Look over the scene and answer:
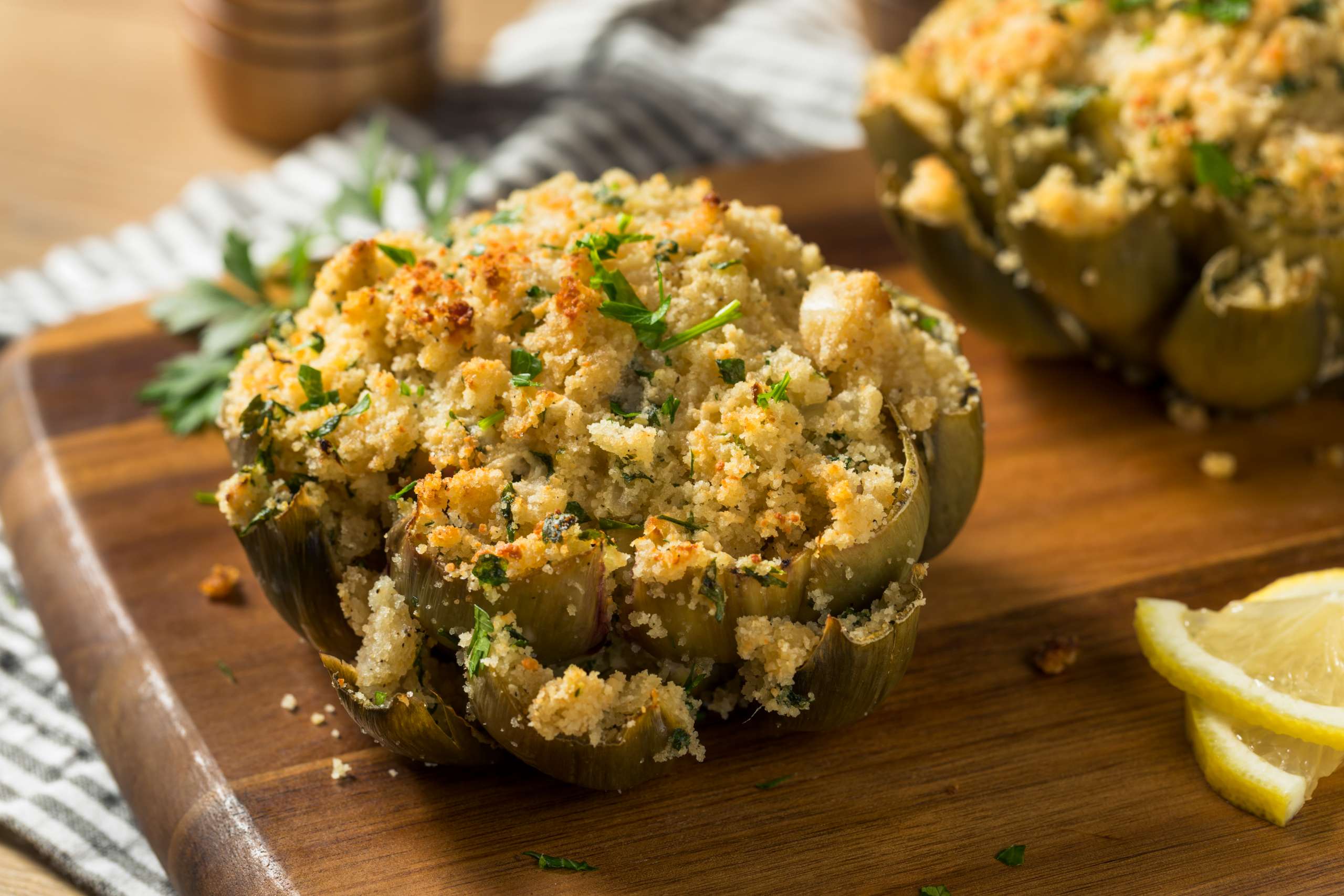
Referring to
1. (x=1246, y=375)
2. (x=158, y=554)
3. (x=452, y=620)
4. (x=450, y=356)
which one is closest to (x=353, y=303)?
(x=450, y=356)

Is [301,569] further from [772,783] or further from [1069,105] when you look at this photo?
[1069,105]

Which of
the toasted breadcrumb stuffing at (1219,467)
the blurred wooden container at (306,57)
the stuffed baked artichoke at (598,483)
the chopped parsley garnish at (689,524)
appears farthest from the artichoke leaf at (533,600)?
the blurred wooden container at (306,57)

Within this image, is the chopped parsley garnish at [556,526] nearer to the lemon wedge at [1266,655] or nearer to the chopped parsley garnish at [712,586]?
the chopped parsley garnish at [712,586]

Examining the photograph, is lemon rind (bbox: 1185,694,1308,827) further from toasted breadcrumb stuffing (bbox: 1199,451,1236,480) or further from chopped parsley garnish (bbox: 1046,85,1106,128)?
chopped parsley garnish (bbox: 1046,85,1106,128)

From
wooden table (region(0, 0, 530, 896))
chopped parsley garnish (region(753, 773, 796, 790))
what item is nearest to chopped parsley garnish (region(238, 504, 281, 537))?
A: chopped parsley garnish (region(753, 773, 796, 790))

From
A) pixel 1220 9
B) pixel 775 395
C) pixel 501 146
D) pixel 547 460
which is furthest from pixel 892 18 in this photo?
pixel 547 460

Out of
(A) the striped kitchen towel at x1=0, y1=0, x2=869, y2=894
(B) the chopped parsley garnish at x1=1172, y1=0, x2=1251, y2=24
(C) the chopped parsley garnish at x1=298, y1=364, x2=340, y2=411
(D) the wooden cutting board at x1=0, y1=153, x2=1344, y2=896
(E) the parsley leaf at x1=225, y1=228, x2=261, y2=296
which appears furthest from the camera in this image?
(E) the parsley leaf at x1=225, y1=228, x2=261, y2=296

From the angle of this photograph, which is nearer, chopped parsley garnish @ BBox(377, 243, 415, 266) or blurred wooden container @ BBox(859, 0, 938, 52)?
chopped parsley garnish @ BBox(377, 243, 415, 266)
